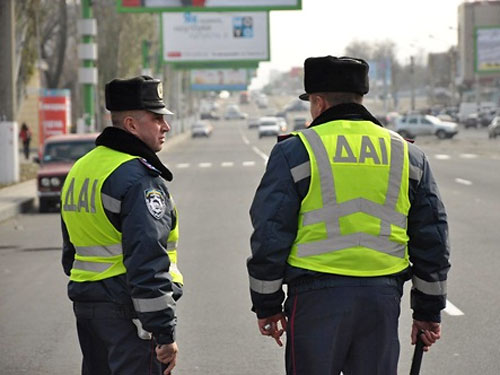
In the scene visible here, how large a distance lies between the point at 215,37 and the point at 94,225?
66966mm

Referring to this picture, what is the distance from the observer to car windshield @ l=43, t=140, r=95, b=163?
75.9 feet

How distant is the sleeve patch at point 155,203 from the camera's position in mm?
4492

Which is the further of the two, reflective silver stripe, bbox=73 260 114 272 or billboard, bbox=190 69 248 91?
billboard, bbox=190 69 248 91

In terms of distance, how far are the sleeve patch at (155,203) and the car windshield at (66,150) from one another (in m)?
18.8

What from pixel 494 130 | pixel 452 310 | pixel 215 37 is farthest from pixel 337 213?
pixel 494 130

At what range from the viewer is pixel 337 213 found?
178 inches

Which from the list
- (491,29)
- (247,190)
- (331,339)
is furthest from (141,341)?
(491,29)

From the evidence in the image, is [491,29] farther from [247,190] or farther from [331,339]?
[331,339]

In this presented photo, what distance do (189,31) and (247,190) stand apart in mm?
45225

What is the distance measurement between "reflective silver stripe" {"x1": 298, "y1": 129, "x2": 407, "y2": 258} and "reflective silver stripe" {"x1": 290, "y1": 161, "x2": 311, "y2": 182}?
0.04 metres

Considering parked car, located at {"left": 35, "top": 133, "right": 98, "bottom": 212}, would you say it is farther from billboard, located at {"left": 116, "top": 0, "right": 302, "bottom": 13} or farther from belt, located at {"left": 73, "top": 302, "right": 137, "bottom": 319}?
belt, located at {"left": 73, "top": 302, "right": 137, "bottom": 319}

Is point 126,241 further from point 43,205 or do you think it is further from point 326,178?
point 43,205

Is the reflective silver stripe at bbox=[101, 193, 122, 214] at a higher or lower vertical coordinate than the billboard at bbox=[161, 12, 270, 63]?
lower

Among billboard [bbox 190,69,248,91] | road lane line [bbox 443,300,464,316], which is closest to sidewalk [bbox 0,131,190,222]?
road lane line [bbox 443,300,464,316]
